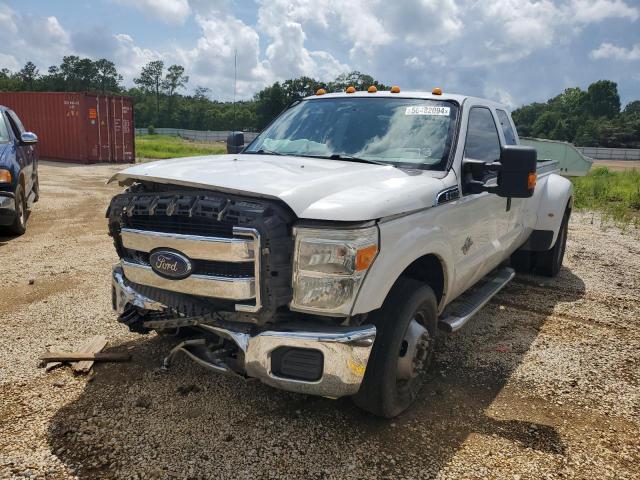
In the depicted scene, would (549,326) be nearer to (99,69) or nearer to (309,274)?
(309,274)

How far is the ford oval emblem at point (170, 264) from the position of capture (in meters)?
2.72

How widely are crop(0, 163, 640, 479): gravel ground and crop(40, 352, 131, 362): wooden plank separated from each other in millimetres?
59

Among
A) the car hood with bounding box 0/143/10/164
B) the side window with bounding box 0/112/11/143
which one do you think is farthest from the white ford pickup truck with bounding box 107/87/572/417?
the side window with bounding box 0/112/11/143

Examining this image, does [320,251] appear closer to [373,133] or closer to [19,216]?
[373,133]

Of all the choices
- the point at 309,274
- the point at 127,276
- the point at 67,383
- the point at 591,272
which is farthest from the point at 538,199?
the point at 67,383

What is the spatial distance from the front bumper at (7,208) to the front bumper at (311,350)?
17.1ft

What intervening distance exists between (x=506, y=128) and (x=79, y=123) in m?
18.3

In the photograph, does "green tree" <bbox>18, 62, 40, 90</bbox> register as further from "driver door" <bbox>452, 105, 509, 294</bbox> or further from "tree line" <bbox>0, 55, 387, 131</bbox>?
"driver door" <bbox>452, 105, 509, 294</bbox>

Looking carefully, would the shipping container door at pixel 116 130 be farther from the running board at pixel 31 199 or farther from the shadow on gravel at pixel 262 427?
the shadow on gravel at pixel 262 427

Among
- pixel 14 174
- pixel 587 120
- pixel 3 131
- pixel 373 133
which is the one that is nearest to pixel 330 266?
pixel 373 133

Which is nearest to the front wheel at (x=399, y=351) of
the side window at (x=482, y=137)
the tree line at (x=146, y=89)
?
the side window at (x=482, y=137)

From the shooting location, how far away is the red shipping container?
64.4 ft

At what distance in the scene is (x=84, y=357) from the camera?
3646 millimetres

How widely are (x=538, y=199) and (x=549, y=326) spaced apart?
137 cm
